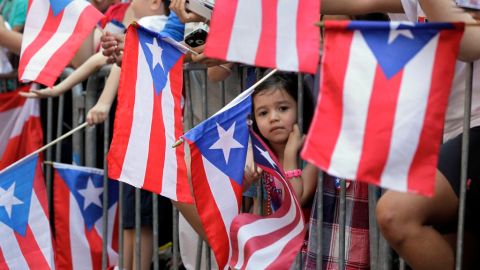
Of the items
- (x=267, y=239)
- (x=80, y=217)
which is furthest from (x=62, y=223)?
(x=267, y=239)

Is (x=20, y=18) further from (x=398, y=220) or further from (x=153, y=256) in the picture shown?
(x=398, y=220)

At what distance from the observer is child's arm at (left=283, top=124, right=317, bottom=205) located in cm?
520

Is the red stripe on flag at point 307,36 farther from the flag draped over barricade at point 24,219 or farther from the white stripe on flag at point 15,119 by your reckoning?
Answer: the white stripe on flag at point 15,119

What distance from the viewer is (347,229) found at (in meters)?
5.11

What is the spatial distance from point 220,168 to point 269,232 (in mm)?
378

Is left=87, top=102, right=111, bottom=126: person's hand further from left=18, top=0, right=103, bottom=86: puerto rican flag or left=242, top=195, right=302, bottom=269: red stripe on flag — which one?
left=242, top=195, right=302, bottom=269: red stripe on flag

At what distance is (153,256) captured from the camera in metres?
6.34

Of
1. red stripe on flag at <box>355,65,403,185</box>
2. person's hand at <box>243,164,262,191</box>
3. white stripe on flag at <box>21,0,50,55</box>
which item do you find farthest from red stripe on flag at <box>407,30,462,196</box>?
white stripe on flag at <box>21,0,50,55</box>

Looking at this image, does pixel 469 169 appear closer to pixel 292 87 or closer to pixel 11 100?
pixel 292 87

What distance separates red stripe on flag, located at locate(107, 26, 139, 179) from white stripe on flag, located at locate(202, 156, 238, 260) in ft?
1.52

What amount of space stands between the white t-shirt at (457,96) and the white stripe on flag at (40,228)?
2829 mm

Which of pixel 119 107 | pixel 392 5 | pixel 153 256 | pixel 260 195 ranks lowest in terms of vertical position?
pixel 153 256

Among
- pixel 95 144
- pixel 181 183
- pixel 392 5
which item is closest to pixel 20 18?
pixel 95 144

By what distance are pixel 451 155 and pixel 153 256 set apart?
2.53 metres
